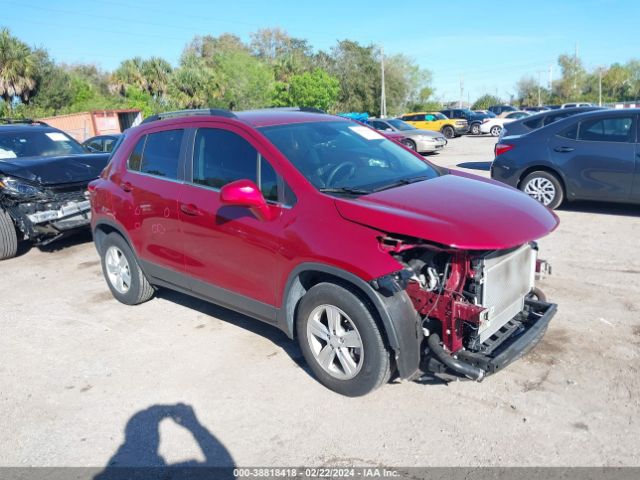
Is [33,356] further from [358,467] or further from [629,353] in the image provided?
[629,353]

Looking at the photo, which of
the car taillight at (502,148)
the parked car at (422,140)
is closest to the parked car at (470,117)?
the parked car at (422,140)

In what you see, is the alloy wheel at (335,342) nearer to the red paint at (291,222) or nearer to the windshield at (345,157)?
the red paint at (291,222)

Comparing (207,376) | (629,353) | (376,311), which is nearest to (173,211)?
(207,376)

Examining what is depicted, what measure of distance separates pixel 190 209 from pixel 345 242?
1644mm

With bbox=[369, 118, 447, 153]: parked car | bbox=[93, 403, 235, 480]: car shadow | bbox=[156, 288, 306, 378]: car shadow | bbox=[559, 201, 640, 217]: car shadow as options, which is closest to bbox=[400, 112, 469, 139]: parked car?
bbox=[369, 118, 447, 153]: parked car

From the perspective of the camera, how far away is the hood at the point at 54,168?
748 centimetres

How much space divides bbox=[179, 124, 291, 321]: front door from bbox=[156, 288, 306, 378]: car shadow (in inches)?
19.2

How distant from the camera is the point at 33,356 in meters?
4.63

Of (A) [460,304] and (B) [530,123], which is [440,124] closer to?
(B) [530,123]

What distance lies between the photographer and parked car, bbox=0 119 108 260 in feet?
24.2

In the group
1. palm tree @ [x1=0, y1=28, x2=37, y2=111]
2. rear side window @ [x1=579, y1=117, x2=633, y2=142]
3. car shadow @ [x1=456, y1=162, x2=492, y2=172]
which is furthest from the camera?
palm tree @ [x1=0, y1=28, x2=37, y2=111]

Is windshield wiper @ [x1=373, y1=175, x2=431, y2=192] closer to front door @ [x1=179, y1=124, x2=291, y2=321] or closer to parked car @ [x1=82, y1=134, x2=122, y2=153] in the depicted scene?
front door @ [x1=179, y1=124, x2=291, y2=321]

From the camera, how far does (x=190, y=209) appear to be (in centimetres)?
443

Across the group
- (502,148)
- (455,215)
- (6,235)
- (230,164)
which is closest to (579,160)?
(502,148)
